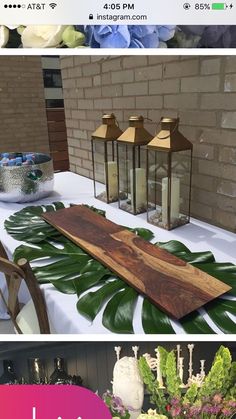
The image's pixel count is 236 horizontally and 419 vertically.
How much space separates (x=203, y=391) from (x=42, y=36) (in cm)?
40

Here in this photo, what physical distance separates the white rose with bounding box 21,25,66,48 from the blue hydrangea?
21mm

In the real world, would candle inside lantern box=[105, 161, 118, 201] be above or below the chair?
above

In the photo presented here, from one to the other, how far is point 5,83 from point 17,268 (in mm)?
2627

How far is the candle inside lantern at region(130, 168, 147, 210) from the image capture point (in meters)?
0.82

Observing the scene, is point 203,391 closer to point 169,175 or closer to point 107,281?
point 107,281

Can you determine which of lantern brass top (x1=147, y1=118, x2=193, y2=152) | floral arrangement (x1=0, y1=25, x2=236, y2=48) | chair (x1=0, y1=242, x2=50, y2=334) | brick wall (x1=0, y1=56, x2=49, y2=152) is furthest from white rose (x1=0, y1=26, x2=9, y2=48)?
brick wall (x1=0, y1=56, x2=49, y2=152)

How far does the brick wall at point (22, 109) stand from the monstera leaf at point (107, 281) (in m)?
2.22

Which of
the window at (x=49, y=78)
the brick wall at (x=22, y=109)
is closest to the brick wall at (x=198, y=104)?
the window at (x=49, y=78)

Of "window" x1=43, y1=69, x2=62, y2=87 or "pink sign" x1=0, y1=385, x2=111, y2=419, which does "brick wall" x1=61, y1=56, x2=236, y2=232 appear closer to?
Result: "pink sign" x1=0, y1=385, x2=111, y2=419

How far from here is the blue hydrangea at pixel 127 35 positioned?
312mm

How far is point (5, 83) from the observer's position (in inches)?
110

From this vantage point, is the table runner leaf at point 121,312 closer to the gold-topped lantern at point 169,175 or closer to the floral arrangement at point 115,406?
the floral arrangement at point 115,406

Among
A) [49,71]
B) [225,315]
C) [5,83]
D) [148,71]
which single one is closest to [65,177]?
[148,71]

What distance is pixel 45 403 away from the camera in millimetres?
339
